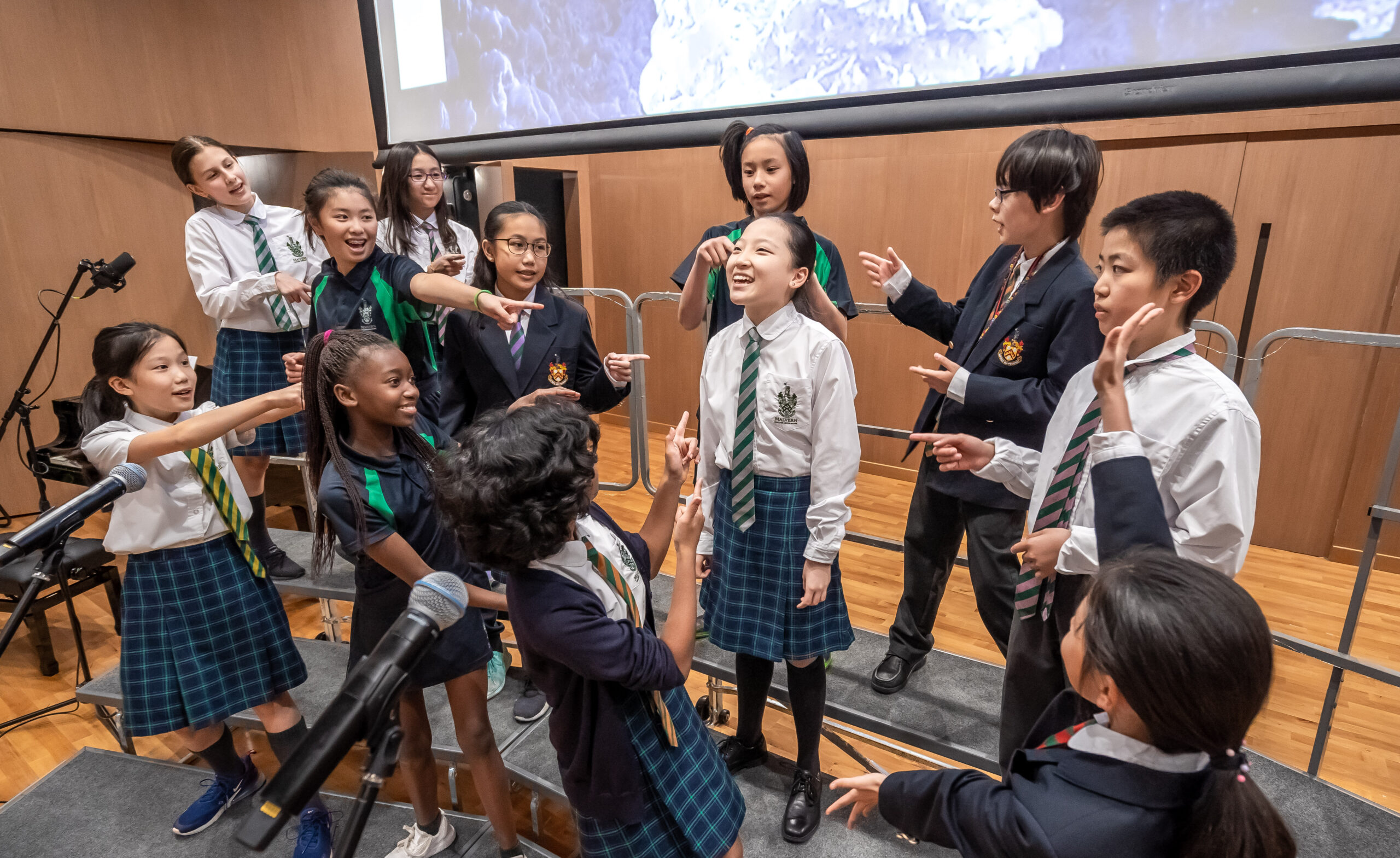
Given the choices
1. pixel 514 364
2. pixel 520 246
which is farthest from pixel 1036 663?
pixel 520 246

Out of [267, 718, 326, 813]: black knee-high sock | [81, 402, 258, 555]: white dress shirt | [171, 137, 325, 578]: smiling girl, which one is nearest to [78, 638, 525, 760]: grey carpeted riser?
[267, 718, 326, 813]: black knee-high sock

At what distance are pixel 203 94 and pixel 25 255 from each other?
4.31ft

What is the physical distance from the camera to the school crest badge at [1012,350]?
1.42 m

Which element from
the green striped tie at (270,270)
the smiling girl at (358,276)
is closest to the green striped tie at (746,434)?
the smiling girl at (358,276)

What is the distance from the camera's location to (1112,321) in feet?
3.65

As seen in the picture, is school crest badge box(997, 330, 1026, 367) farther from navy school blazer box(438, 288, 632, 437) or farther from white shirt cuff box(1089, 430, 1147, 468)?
navy school blazer box(438, 288, 632, 437)

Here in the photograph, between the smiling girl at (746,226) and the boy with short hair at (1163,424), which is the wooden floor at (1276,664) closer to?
the boy with short hair at (1163,424)

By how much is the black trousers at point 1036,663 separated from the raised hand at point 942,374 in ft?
1.46

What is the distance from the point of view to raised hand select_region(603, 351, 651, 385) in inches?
71.4

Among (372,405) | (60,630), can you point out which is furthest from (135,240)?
(372,405)

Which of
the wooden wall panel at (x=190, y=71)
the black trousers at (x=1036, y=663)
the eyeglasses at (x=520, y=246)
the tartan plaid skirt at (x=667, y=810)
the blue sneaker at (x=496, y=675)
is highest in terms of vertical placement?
the wooden wall panel at (x=190, y=71)

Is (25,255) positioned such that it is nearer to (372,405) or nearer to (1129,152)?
(372,405)

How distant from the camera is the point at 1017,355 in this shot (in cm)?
143

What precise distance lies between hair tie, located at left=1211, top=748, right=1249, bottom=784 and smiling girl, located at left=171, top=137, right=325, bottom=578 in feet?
7.75
